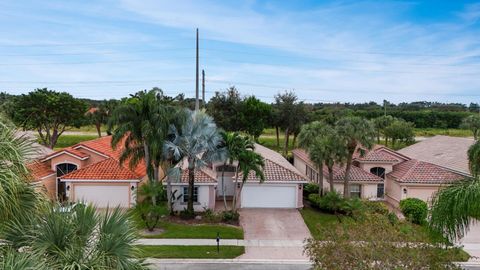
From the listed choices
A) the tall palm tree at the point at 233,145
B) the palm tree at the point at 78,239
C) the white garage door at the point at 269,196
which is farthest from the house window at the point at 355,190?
the palm tree at the point at 78,239

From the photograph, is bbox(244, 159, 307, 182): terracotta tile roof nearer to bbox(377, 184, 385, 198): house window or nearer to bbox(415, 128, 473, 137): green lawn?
bbox(377, 184, 385, 198): house window

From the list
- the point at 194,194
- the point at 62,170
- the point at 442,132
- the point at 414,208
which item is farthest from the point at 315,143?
the point at 442,132

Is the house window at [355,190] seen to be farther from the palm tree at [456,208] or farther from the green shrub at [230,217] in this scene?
the palm tree at [456,208]

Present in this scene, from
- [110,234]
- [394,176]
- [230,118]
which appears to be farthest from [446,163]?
[110,234]

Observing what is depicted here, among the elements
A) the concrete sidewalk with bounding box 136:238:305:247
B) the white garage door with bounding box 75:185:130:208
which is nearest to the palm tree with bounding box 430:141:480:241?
the concrete sidewalk with bounding box 136:238:305:247

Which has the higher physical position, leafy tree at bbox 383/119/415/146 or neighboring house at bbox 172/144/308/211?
leafy tree at bbox 383/119/415/146

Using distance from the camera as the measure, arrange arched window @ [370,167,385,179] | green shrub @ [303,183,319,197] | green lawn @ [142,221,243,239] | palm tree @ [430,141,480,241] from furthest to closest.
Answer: arched window @ [370,167,385,179] → green shrub @ [303,183,319,197] → green lawn @ [142,221,243,239] → palm tree @ [430,141,480,241]

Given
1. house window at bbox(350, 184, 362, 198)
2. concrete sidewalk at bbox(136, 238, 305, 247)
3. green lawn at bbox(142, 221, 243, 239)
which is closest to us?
concrete sidewalk at bbox(136, 238, 305, 247)
